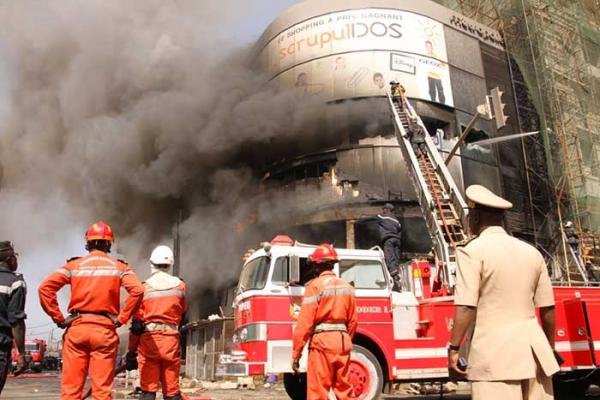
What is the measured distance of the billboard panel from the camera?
59.8 feet

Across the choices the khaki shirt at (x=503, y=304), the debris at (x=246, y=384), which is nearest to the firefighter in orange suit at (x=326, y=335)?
the khaki shirt at (x=503, y=304)

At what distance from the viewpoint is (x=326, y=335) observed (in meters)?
3.88

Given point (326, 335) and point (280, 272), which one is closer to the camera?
point (326, 335)

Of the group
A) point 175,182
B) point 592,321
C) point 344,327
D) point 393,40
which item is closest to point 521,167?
point 393,40

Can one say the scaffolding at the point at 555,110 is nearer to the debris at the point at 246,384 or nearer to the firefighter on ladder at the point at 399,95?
the firefighter on ladder at the point at 399,95

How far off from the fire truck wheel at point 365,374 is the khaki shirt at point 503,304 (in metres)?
3.76

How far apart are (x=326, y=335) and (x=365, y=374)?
2.33 metres

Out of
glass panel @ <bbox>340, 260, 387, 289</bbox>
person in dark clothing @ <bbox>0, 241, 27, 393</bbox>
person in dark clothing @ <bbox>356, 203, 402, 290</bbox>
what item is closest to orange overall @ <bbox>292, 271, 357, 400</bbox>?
person in dark clothing @ <bbox>0, 241, 27, 393</bbox>

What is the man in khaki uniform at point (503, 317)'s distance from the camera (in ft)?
7.27

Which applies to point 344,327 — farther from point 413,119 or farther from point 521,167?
point 521,167

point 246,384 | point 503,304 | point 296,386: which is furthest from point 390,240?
point 503,304

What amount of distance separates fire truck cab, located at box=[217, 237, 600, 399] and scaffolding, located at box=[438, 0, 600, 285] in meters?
14.9

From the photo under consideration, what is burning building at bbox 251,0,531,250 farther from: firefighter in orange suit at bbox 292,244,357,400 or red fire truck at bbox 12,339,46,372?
red fire truck at bbox 12,339,46,372

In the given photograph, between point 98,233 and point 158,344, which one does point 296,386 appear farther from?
point 98,233
